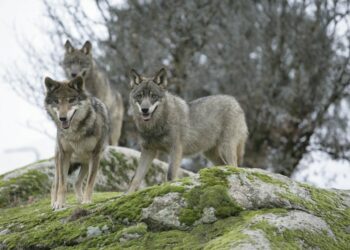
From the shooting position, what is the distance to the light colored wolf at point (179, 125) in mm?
9547

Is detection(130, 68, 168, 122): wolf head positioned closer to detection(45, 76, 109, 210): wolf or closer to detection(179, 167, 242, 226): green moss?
detection(45, 76, 109, 210): wolf

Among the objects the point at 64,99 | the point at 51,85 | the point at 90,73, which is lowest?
the point at 64,99

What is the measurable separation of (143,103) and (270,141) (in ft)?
44.0

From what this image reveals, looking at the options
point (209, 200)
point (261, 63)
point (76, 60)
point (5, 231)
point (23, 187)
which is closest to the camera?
point (209, 200)

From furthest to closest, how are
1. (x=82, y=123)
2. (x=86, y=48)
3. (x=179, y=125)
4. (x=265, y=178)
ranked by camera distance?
(x=86, y=48) < (x=179, y=125) < (x=82, y=123) < (x=265, y=178)

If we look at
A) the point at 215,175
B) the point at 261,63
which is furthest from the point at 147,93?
the point at 261,63

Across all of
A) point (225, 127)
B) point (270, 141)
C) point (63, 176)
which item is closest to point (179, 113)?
point (225, 127)

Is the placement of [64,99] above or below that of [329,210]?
above

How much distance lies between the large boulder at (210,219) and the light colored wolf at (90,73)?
8213 mm

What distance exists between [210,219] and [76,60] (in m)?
9.55

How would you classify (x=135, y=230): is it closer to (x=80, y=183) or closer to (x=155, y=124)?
(x=155, y=124)

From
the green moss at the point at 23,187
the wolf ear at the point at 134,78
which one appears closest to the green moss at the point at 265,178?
the wolf ear at the point at 134,78

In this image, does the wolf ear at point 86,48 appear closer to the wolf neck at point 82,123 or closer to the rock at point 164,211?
the wolf neck at point 82,123

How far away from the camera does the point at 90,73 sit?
49.4 feet
